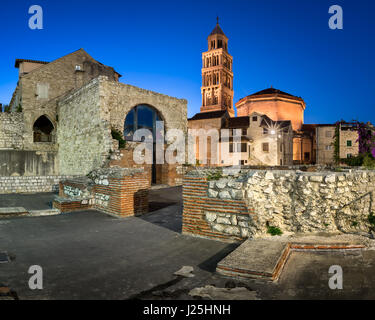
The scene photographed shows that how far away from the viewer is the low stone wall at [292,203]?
4.80 meters

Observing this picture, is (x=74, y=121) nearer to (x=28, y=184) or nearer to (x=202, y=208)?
(x=28, y=184)

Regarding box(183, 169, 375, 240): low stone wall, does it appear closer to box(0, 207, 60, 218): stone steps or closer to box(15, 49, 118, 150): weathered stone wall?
box(0, 207, 60, 218): stone steps

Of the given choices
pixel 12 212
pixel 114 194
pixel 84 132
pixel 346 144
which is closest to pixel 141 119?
pixel 84 132

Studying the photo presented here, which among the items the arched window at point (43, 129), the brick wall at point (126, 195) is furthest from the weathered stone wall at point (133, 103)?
the arched window at point (43, 129)

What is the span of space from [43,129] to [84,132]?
10.4 meters

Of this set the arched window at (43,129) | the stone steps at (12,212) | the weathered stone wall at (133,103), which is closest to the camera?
the stone steps at (12,212)

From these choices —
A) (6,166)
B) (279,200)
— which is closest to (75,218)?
(279,200)

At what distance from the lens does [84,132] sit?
16031mm

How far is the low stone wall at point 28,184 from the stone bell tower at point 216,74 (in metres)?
48.2

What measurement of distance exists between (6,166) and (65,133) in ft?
16.0

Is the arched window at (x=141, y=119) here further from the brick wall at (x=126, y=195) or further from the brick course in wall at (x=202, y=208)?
the brick course in wall at (x=202, y=208)

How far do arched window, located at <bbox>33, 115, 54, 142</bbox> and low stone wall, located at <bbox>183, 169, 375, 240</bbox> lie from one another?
22.4 meters

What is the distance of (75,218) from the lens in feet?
24.1
